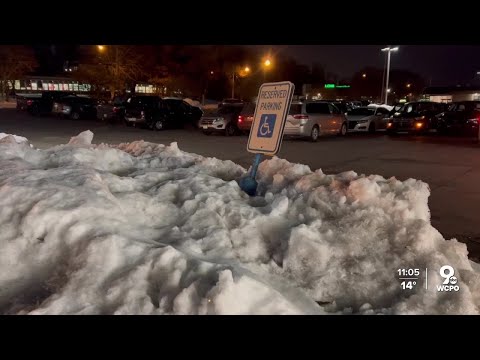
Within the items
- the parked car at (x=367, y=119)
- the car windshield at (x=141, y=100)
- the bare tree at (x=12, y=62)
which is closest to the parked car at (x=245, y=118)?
the car windshield at (x=141, y=100)

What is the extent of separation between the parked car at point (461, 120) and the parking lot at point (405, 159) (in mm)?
3681

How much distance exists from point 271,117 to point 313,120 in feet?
47.1

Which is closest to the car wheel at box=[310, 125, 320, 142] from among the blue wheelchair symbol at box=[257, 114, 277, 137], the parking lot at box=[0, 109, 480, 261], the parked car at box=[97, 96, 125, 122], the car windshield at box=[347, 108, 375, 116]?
the parking lot at box=[0, 109, 480, 261]

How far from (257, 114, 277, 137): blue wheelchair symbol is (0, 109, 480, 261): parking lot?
281 cm

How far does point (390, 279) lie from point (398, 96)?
11110 centimetres

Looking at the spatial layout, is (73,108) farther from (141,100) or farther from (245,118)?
(245,118)

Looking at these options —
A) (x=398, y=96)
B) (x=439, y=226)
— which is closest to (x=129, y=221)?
(x=439, y=226)

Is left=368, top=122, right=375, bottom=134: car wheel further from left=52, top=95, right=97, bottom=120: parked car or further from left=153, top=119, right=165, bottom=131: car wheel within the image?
left=52, top=95, right=97, bottom=120: parked car

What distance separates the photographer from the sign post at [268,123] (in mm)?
6125

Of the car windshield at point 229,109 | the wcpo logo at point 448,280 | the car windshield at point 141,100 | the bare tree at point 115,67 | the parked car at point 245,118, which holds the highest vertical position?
the bare tree at point 115,67

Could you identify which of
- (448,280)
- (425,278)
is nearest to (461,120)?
(448,280)

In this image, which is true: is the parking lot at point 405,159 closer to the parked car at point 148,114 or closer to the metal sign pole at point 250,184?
the metal sign pole at point 250,184
